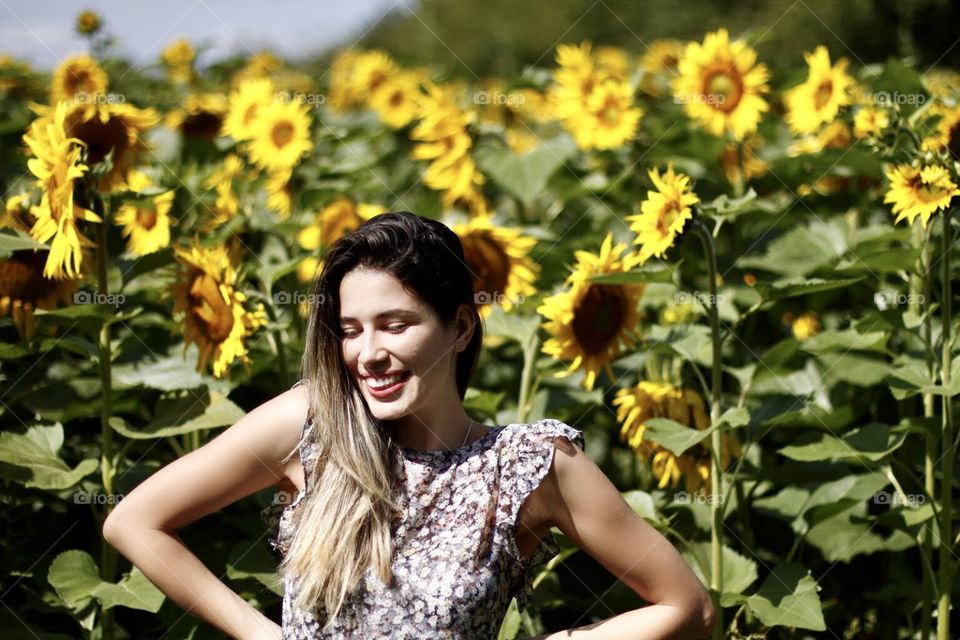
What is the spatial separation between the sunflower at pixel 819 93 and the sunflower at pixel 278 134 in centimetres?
132

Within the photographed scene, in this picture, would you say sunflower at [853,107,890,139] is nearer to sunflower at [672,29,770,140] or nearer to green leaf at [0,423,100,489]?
sunflower at [672,29,770,140]

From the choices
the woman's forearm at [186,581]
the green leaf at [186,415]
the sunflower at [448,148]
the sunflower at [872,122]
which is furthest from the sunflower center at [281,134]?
the woman's forearm at [186,581]

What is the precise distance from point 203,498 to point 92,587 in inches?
22.5

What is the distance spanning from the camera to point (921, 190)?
2178 millimetres

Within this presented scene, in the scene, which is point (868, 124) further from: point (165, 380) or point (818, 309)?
point (165, 380)

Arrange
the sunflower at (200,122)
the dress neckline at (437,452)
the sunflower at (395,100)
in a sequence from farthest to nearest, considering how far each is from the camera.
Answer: the sunflower at (395,100) → the sunflower at (200,122) → the dress neckline at (437,452)

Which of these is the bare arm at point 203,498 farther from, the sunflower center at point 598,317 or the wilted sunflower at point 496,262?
the wilted sunflower at point 496,262

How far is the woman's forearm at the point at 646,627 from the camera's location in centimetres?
164

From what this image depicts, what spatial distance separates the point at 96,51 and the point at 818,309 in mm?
2160

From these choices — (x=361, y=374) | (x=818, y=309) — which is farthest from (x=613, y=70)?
(x=361, y=374)

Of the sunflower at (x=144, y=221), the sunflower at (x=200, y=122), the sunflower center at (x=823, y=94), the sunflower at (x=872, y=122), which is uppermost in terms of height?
the sunflower at (x=200, y=122)

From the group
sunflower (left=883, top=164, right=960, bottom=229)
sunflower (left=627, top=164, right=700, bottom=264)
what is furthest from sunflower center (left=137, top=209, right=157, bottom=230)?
sunflower (left=883, top=164, right=960, bottom=229)

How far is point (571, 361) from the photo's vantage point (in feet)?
8.14

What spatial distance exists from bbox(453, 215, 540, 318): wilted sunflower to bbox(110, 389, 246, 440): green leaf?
0.66 metres
